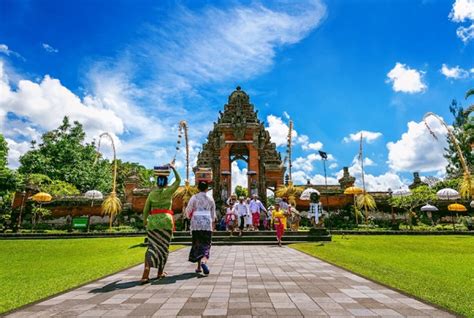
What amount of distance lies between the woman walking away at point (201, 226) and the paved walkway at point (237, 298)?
0.41 meters

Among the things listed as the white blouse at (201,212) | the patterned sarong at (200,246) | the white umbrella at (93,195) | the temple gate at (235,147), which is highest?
the temple gate at (235,147)

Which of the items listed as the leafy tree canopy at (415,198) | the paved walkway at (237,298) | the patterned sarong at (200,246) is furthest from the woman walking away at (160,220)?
the leafy tree canopy at (415,198)

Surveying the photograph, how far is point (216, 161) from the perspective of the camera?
27562 millimetres

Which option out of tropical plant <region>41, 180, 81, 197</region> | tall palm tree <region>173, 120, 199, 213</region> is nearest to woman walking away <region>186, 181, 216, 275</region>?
tall palm tree <region>173, 120, 199, 213</region>

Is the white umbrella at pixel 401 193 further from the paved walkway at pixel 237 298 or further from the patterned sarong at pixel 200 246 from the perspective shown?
the patterned sarong at pixel 200 246

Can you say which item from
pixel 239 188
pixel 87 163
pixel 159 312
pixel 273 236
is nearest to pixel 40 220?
pixel 87 163

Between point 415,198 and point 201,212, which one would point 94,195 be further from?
point 415,198

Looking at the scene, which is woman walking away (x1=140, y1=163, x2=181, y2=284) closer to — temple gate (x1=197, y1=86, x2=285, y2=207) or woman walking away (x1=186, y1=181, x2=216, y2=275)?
woman walking away (x1=186, y1=181, x2=216, y2=275)

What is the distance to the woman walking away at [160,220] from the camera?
579 centimetres

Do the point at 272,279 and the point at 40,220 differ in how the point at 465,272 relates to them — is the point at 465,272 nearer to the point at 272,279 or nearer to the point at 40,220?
the point at 272,279

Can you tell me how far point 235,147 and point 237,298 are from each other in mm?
24373

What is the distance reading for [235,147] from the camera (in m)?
28.5

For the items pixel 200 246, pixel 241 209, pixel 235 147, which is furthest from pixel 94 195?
pixel 200 246

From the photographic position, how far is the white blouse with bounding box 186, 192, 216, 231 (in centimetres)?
671
